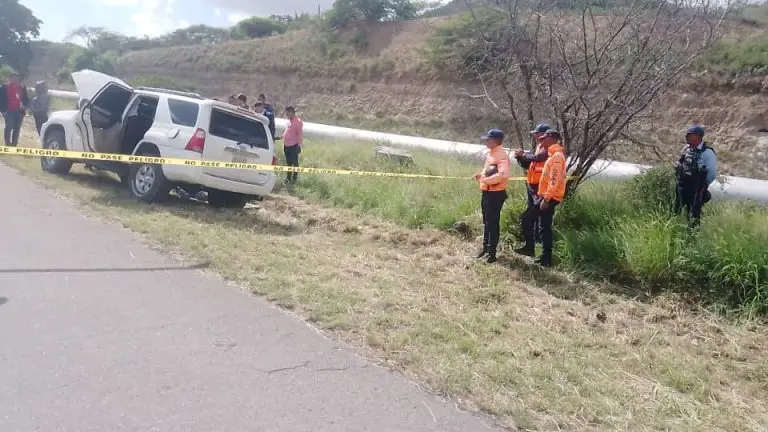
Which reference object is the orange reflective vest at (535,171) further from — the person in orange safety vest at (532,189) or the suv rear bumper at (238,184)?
the suv rear bumper at (238,184)

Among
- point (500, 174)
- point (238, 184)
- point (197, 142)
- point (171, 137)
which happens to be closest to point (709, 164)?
point (500, 174)

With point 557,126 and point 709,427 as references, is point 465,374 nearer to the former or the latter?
point 709,427

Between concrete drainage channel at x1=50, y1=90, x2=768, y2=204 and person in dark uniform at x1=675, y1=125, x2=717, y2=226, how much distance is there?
1167 millimetres

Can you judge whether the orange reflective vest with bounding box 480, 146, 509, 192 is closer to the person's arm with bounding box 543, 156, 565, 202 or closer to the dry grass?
the person's arm with bounding box 543, 156, 565, 202

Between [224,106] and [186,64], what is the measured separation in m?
39.8

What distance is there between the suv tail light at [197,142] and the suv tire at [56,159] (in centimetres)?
319

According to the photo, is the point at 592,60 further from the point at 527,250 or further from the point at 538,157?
the point at 527,250

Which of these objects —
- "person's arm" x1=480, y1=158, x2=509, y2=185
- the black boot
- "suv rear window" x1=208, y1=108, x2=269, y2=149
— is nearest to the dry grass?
the black boot

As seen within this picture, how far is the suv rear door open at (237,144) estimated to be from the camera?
891cm

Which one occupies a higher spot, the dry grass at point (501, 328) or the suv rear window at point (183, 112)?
the suv rear window at point (183, 112)

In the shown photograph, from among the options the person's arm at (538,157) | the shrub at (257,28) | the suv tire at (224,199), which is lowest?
the suv tire at (224,199)

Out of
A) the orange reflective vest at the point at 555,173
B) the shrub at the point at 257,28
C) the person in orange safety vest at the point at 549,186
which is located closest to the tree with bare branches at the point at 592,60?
the person in orange safety vest at the point at 549,186

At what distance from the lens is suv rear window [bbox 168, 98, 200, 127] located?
9047 millimetres

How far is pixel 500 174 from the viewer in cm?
704
